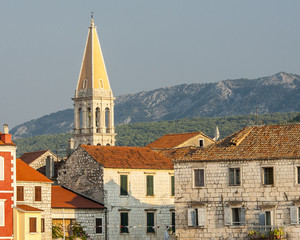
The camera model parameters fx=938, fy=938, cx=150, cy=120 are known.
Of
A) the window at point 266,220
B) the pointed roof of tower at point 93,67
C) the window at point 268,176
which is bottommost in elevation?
the window at point 266,220

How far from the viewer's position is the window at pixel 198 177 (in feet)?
202

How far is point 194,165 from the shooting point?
6200 cm

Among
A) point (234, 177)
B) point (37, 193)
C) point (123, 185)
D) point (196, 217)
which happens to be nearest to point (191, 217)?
point (196, 217)

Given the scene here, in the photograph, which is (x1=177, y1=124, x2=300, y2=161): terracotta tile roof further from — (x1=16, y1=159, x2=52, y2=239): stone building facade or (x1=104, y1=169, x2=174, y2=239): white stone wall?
(x1=104, y1=169, x2=174, y2=239): white stone wall

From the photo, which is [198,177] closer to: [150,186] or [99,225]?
[99,225]

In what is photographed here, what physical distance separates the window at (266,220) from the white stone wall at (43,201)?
633 inches

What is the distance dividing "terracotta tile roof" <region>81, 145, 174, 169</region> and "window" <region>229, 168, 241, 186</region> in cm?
1453

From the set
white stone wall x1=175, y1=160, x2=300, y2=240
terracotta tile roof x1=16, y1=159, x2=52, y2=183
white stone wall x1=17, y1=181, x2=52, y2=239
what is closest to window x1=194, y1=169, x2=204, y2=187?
white stone wall x1=175, y1=160, x2=300, y2=240

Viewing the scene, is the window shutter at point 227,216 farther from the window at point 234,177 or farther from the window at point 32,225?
the window at point 32,225

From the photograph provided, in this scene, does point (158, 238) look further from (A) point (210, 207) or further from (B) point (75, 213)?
(A) point (210, 207)

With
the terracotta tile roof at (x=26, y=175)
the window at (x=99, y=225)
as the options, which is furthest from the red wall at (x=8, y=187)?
the window at (x=99, y=225)

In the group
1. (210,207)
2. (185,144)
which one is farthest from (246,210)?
(185,144)

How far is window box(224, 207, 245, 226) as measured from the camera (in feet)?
198

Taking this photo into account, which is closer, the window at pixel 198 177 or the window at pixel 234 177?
the window at pixel 234 177
